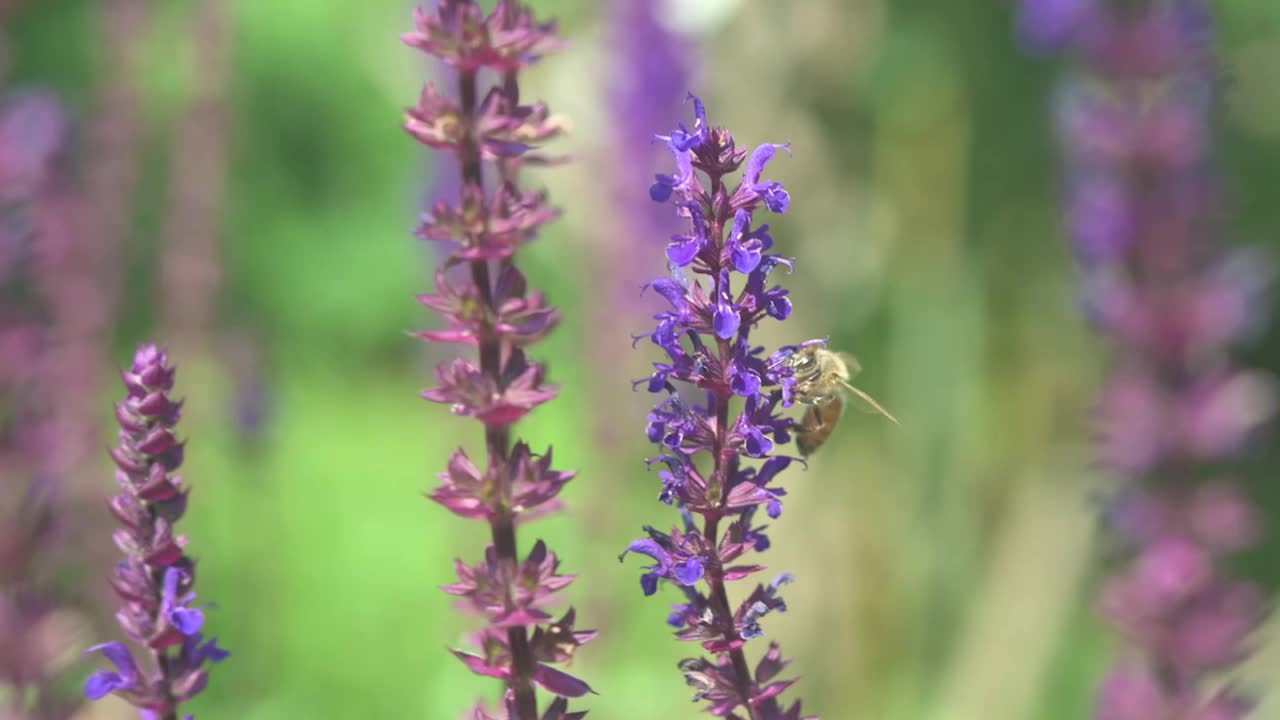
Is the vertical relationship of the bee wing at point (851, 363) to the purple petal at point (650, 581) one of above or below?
above

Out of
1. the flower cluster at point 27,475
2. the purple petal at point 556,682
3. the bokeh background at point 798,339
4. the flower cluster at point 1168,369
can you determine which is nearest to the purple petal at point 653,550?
the purple petal at point 556,682

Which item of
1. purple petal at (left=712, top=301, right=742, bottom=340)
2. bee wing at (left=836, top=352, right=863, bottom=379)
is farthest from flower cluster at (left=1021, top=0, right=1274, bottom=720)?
purple petal at (left=712, top=301, right=742, bottom=340)

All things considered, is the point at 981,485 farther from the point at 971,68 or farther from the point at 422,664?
the point at 422,664

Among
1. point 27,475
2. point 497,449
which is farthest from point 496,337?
point 27,475

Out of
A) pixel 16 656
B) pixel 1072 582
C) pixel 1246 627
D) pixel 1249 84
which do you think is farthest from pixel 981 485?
pixel 16 656

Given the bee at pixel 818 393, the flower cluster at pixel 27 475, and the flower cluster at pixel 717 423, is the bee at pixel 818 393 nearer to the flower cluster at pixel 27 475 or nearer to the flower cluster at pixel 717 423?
the flower cluster at pixel 717 423

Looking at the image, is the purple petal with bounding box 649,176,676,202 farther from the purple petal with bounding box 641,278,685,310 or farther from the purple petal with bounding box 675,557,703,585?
the purple petal with bounding box 675,557,703,585

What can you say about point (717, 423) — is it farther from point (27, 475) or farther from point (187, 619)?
point (27, 475)
